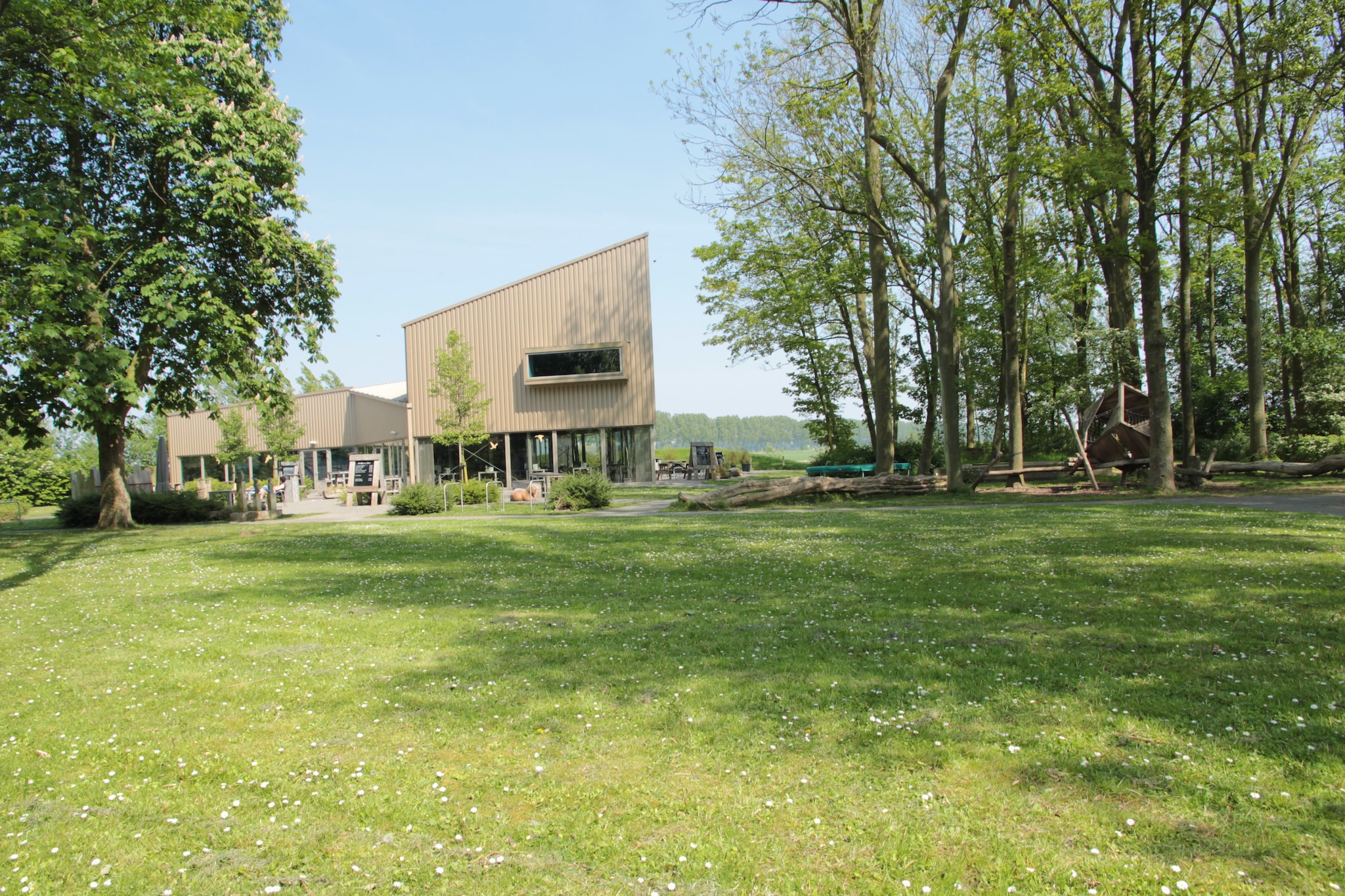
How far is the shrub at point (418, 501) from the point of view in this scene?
2283 centimetres

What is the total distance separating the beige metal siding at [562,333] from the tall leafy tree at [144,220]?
55.0 ft

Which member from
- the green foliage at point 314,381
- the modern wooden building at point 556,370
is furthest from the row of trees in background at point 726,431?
the modern wooden building at point 556,370

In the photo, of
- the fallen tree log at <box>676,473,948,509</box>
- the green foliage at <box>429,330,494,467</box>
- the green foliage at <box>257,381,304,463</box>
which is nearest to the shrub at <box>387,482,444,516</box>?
the green foliage at <box>429,330,494,467</box>

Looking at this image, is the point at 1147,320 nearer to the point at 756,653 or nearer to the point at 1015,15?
the point at 1015,15

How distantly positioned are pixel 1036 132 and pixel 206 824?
2031 centimetres

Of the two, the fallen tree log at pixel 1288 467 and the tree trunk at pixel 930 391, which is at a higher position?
the tree trunk at pixel 930 391

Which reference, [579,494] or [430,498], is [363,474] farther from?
[579,494]

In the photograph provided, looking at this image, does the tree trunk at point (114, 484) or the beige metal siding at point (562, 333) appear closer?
the tree trunk at point (114, 484)

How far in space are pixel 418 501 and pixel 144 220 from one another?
10.0 m

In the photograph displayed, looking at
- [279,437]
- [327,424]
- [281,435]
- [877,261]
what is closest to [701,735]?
[877,261]

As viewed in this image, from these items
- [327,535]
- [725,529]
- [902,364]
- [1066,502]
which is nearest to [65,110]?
[327,535]

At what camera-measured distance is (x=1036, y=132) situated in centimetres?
1791

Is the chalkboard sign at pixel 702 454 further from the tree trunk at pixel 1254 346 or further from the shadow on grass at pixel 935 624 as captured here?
the shadow on grass at pixel 935 624

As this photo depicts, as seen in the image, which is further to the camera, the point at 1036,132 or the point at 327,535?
the point at 1036,132
